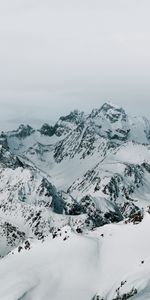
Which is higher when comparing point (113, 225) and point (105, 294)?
point (113, 225)

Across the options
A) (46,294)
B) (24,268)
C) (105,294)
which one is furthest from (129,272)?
(24,268)

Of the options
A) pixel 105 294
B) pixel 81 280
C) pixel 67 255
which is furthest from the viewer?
pixel 67 255

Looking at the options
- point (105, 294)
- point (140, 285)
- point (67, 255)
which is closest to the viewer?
point (140, 285)

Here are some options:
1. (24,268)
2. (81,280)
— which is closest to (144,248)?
(81,280)

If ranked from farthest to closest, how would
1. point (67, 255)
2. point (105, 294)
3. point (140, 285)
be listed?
point (67, 255) < point (105, 294) < point (140, 285)

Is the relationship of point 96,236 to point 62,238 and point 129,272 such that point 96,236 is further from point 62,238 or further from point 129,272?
point 129,272

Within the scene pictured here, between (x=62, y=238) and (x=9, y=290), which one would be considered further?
(x=62, y=238)

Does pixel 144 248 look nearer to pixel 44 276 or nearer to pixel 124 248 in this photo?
pixel 124 248
